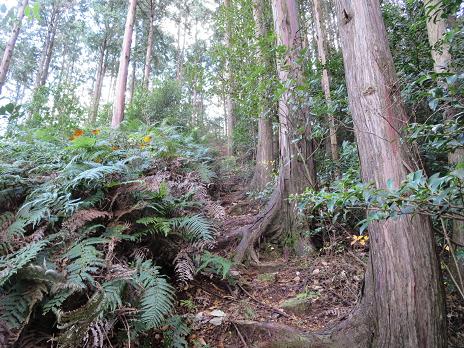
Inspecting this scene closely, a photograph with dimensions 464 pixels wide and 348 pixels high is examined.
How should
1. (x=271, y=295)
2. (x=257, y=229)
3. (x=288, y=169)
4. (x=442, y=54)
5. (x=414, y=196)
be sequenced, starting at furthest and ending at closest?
(x=288, y=169) < (x=257, y=229) < (x=442, y=54) < (x=271, y=295) < (x=414, y=196)

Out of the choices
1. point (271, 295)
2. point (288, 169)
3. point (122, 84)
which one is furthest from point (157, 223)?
point (122, 84)

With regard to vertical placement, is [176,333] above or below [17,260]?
below

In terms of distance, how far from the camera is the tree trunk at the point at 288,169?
4473 millimetres

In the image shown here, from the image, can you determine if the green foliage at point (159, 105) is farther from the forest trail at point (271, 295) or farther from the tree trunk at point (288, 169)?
the forest trail at point (271, 295)

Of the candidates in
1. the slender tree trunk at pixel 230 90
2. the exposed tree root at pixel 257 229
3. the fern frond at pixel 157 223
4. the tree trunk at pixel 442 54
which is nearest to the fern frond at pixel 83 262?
the fern frond at pixel 157 223

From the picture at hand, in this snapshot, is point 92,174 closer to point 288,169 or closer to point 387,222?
point 387,222

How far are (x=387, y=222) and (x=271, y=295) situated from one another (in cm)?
178

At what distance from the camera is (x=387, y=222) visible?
7.55 feet

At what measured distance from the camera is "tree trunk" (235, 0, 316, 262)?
4.47 meters

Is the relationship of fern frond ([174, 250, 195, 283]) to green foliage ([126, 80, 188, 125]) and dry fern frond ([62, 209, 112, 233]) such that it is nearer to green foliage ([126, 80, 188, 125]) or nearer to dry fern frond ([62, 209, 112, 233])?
dry fern frond ([62, 209, 112, 233])

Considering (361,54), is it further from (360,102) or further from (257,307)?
(257,307)

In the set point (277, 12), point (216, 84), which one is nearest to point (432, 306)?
point (277, 12)

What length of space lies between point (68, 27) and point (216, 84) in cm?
1772

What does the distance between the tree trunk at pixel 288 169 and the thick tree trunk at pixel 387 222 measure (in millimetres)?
1704
